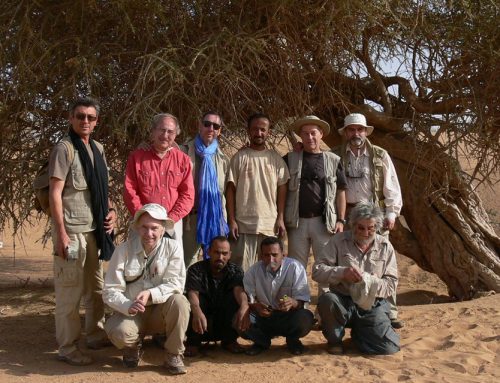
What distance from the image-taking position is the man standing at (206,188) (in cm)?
572

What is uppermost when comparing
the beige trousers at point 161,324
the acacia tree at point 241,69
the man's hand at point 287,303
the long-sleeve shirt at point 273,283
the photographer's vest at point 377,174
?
the acacia tree at point 241,69

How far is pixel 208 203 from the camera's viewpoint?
5.73m

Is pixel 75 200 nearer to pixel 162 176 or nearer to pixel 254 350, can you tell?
pixel 162 176

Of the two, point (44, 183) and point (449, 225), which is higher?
point (44, 183)

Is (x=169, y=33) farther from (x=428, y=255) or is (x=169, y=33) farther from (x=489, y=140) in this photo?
(x=428, y=255)

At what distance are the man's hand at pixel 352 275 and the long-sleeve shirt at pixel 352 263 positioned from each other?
0.25ft

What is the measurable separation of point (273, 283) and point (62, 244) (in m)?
1.66

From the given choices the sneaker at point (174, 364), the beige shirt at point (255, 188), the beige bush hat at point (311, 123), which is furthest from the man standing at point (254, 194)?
the sneaker at point (174, 364)

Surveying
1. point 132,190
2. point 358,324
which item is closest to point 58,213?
point 132,190

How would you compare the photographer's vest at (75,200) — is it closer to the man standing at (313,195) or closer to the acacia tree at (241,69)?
the acacia tree at (241,69)

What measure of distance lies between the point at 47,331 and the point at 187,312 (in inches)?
78.9

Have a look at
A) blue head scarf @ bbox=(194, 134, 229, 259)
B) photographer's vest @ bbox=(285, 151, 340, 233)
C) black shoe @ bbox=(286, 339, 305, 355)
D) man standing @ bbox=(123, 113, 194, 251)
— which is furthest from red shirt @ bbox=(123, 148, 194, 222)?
black shoe @ bbox=(286, 339, 305, 355)

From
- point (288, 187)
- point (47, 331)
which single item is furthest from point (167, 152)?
point (47, 331)

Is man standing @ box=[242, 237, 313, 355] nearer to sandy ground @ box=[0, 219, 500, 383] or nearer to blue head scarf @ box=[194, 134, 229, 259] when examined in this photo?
sandy ground @ box=[0, 219, 500, 383]
